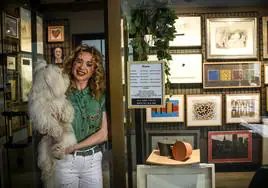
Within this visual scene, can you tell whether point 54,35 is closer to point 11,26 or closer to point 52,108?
point 11,26

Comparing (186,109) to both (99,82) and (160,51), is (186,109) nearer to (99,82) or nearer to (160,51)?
(160,51)

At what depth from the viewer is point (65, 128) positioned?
2275 millimetres

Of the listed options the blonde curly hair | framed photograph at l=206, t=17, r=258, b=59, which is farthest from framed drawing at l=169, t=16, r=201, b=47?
the blonde curly hair

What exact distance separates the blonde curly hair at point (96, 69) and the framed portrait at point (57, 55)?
0.04m

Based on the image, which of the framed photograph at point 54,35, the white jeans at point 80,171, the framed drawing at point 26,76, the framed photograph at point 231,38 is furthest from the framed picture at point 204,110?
the framed drawing at point 26,76

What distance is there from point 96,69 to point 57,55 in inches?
10.4

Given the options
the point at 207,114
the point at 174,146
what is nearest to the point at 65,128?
the point at 174,146

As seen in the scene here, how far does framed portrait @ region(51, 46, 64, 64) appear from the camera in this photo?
2.27 meters

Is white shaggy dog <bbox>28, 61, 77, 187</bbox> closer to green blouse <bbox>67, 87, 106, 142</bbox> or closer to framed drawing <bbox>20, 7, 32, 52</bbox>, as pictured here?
green blouse <bbox>67, 87, 106, 142</bbox>

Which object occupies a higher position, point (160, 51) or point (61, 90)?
point (160, 51)

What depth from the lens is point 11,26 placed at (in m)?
2.32

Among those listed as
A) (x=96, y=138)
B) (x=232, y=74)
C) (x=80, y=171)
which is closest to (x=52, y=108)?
(x=96, y=138)

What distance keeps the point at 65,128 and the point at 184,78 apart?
2.68ft

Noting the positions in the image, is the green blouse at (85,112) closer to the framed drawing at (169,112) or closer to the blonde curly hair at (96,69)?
the blonde curly hair at (96,69)
